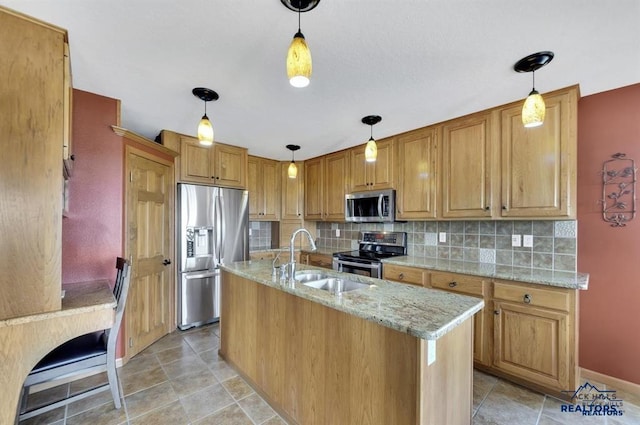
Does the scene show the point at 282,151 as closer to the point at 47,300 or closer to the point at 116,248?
the point at 116,248

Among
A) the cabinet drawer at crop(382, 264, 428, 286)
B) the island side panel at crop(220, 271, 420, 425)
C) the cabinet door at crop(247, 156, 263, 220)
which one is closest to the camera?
the island side panel at crop(220, 271, 420, 425)

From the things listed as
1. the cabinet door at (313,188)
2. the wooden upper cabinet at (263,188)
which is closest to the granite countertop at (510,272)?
the cabinet door at (313,188)

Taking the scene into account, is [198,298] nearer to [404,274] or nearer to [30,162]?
[30,162]

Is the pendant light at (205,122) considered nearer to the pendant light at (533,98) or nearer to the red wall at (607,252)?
the pendant light at (533,98)

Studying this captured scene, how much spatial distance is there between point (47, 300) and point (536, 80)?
3.47 metres

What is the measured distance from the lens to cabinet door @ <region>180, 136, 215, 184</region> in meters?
3.37

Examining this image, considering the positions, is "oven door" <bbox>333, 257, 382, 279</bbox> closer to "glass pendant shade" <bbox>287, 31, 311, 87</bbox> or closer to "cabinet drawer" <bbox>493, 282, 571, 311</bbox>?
"cabinet drawer" <bbox>493, 282, 571, 311</bbox>

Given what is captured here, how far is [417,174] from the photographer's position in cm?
314

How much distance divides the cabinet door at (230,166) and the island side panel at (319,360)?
1.75 m

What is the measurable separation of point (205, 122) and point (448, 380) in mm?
2109

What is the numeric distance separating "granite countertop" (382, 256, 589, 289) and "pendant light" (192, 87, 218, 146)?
2.18 m

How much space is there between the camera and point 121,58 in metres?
1.79

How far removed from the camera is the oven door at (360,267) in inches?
123

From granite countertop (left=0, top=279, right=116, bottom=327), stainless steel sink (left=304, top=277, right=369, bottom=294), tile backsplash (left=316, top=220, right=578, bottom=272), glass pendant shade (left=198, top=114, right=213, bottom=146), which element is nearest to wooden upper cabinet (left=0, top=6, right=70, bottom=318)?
granite countertop (left=0, top=279, right=116, bottom=327)
